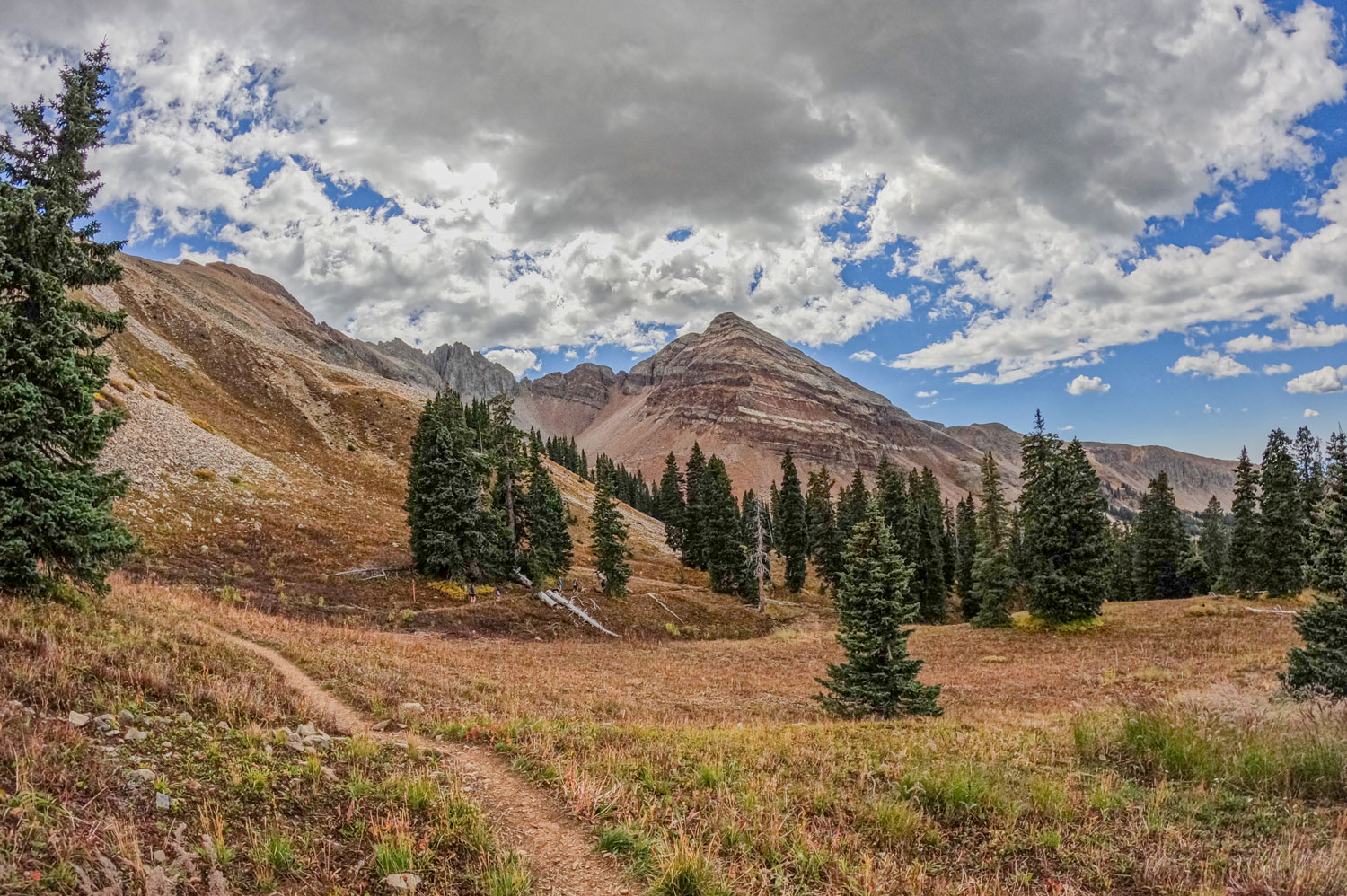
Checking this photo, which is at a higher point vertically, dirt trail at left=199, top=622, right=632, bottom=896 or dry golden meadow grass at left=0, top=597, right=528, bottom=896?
dry golden meadow grass at left=0, top=597, right=528, bottom=896

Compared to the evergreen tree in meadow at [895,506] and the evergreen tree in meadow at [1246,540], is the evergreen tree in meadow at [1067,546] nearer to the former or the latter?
the evergreen tree in meadow at [895,506]

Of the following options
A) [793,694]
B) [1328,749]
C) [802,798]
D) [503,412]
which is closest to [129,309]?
[503,412]

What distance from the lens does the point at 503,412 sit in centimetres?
4259

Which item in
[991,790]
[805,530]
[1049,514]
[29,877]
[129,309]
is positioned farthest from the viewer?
[129,309]

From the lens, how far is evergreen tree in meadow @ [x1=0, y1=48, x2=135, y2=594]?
36.1ft

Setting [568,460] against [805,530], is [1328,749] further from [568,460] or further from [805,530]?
[568,460]

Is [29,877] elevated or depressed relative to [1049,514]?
depressed

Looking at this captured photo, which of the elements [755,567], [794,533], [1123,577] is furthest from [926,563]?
[1123,577]

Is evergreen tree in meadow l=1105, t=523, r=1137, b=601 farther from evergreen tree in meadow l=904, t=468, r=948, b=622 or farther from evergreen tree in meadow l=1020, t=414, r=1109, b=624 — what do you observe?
evergreen tree in meadow l=1020, t=414, r=1109, b=624

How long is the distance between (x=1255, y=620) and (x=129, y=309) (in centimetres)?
12030

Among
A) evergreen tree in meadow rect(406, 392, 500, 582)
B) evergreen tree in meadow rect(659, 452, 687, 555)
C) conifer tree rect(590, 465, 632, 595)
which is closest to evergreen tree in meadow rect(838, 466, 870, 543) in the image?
evergreen tree in meadow rect(659, 452, 687, 555)

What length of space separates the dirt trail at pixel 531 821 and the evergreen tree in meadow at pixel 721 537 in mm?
47119

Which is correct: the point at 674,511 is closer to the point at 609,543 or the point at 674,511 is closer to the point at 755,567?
the point at 755,567

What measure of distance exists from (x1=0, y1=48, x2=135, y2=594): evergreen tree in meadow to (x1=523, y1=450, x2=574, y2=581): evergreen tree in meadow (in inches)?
1174
